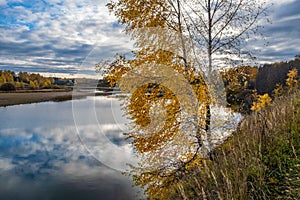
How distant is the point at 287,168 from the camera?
3838 mm

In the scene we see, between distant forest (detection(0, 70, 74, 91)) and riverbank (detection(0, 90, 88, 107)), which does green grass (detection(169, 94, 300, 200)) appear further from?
distant forest (detection(0, 70, 74, 91))

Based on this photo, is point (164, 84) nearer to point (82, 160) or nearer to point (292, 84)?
point (82, 160)

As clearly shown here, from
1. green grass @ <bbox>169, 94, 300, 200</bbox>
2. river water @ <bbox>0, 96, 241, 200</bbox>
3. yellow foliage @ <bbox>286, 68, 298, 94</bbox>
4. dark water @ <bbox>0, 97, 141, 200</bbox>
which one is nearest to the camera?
green grass @ <bbox>169, 94, 300, 200</bbox>

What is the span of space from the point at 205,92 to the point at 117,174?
1030 cm

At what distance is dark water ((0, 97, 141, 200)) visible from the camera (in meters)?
11.6

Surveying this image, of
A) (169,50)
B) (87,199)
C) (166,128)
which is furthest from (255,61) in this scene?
(87,199)

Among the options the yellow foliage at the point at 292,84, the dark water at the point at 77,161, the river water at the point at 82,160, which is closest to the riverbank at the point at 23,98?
the dark water at the point at 77,161

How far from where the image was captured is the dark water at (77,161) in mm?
11633

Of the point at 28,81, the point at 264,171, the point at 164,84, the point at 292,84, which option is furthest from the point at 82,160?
the point at 28,81

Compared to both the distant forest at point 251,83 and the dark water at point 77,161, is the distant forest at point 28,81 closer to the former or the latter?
the distant forest at point 251,83

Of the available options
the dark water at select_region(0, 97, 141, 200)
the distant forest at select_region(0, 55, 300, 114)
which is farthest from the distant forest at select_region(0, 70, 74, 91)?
the dark water at select_region(0, 97, 141, 200)

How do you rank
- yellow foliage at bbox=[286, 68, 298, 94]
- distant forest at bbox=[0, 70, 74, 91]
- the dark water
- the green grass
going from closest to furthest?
the green grass, yellow foliage at bbox=[286, 68, 298, 94], the dark water, distant forest at bbox=[0, 70, 74, 91]

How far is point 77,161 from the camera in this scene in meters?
18.7

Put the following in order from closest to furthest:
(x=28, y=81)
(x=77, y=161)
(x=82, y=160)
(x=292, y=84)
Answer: (x=77, y=161) → (x=82, y=160) → (x=292, y=84) → (x=28, y=81)
